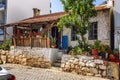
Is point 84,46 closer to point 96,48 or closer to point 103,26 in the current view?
point 96,48

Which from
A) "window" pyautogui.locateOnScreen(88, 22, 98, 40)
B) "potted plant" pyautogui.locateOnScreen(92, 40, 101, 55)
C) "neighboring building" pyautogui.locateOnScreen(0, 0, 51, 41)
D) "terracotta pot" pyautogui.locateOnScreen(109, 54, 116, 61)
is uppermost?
"neighboring building" pyautogui.locateOnScreen(0, 0, 51, 41)

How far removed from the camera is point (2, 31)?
31078 mm

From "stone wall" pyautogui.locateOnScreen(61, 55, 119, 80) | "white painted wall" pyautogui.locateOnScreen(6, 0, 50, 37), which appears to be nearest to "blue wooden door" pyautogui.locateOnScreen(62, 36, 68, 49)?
"stone wall" pyautogui.locateOnScreen(61, 55, 119, 80)

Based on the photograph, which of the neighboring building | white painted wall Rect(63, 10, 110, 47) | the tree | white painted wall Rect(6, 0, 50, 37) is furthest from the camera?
white painted wall Rect(6, 0, 50, 37)

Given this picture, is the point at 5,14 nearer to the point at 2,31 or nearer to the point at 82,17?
the point at 2,31

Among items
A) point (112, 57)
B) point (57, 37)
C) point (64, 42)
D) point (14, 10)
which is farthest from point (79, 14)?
point (14, 10)

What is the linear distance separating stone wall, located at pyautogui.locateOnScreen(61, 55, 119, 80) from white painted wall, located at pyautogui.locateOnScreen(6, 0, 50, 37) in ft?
46.7

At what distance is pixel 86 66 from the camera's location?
56.1ft

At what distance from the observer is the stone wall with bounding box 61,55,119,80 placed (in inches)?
637

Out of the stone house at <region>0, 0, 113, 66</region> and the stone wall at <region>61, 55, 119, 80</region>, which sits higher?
the stone house at <region>0, 0, 113, 66</region>

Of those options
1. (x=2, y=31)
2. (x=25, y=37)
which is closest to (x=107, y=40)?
(x=25, y=37)

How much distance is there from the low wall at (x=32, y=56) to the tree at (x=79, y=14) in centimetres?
338

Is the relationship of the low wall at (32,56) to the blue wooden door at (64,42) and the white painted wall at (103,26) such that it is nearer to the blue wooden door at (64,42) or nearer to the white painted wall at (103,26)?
the blue wooden door at (64,42)

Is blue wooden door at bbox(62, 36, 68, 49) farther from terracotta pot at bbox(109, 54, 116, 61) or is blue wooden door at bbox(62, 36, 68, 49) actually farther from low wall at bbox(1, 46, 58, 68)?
terracotta pot at bbox(109, 54, 116, 61)
